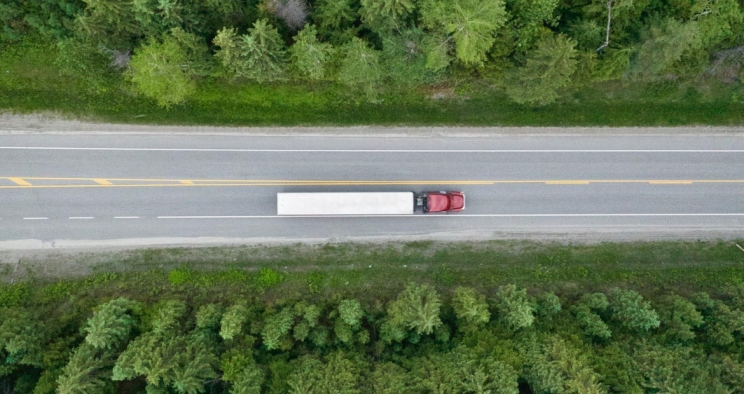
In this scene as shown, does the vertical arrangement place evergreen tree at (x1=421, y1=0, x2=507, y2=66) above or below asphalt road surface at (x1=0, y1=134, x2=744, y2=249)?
above

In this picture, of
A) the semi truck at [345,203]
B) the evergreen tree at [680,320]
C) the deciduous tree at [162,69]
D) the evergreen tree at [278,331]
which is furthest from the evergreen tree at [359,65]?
the evergreen tree at [680,320]

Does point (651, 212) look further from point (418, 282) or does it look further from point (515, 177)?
point (418, 282)

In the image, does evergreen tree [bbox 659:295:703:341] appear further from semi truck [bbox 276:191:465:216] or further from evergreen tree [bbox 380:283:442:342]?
semi truck [bbox 276:191:465:216]

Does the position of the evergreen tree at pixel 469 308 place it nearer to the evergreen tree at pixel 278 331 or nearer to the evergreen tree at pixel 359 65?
the evergreen tree at pixel 278 331

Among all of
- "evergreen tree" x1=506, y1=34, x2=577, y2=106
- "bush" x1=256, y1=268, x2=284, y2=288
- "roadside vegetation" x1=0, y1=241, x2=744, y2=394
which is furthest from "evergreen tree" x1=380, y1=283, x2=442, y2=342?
"evergreen tree" x1=506, y1=34, x2=577, y2=106

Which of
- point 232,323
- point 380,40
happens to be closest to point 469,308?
point 232,323

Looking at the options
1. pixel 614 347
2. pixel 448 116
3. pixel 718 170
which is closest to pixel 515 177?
pixel 448 116

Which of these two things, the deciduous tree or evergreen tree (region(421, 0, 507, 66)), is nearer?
evergreen tree (region(421, 0, 507, 66))
